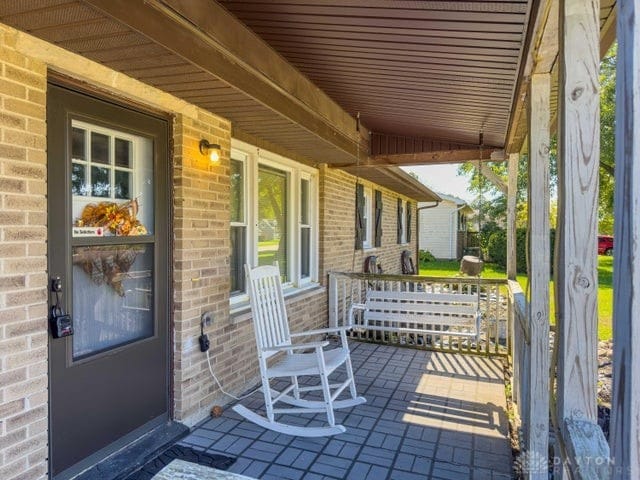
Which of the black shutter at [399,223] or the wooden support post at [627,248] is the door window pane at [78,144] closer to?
the wooden support post at [627,248]

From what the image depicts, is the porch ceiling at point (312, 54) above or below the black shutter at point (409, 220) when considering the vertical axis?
above

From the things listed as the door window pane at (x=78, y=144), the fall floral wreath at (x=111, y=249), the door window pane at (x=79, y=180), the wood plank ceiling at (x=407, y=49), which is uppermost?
the wood plank ceiling at (x=407, y=49)

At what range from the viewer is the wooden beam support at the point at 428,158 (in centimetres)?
503

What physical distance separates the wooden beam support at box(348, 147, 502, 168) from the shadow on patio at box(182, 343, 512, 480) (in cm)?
242

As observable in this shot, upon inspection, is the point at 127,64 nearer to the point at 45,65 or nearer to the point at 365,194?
the point at 45,65

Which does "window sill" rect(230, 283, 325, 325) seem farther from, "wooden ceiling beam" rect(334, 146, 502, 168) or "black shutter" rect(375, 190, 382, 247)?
"black shutter" rect(375, 190, 382, 247)

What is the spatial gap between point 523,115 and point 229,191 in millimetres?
2313

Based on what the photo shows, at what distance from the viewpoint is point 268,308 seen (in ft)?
12.1

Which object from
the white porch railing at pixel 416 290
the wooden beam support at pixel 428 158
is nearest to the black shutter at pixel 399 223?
the white porch railing at pixel 416 290

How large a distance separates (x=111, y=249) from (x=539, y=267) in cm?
237

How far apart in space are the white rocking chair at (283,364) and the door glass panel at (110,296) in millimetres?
820

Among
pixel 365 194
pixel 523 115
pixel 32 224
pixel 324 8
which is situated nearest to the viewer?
pixel 32 224

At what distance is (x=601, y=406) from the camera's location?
137 inches

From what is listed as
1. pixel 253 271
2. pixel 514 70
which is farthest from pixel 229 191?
pixel 514 70
